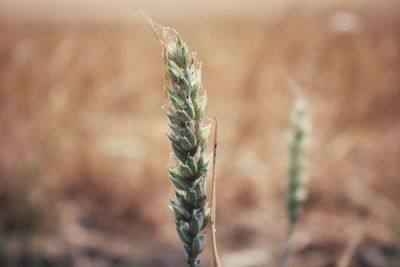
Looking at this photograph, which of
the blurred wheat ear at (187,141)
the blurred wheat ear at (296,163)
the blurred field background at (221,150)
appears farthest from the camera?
the blurred field background at (221,150)

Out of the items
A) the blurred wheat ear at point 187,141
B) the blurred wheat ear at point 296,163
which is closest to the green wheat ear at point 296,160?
the blurred wheat ear at point 296,163

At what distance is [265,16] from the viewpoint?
788cm

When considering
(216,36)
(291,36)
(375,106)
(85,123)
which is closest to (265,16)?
(216,36)

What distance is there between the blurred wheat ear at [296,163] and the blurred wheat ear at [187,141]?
0.66 m

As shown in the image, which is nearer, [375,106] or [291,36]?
[375,106]

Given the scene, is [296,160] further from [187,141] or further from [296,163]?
[187,141]

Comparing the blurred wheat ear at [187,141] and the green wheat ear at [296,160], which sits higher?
the green wheat ear at [296,160]

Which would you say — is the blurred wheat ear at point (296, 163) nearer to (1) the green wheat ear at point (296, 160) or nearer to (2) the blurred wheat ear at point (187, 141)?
(1) the green wheat ear at point (296, 160)

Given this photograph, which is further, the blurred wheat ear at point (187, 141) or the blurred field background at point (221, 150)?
the blurred field background at point (221, 150)

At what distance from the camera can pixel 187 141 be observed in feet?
2.55

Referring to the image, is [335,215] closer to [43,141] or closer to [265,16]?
[43,141]

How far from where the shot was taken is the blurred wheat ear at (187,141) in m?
0.78

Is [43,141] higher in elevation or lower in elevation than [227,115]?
lower

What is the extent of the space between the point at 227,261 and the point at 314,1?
368 centimetres
